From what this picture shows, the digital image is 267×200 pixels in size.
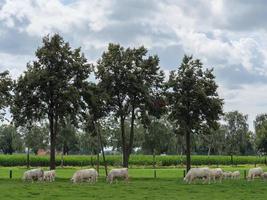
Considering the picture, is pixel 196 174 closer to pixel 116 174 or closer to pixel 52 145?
pixel 116 174

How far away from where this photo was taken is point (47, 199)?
30.0 meters

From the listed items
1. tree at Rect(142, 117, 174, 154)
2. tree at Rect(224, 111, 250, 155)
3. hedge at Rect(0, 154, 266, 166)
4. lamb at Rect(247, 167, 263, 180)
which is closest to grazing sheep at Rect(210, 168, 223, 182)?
lamb at Rect(247, 167, 263, 180)

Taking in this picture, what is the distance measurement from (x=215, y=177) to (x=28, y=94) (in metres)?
22.3

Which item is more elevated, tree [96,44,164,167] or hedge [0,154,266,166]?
tree [96,44,164,167]

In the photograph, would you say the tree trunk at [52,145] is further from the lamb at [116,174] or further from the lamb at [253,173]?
the lamb at [253,173]

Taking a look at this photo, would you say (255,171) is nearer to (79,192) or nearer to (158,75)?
(158,75)

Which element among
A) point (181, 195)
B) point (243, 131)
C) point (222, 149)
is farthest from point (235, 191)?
point (243, 131)

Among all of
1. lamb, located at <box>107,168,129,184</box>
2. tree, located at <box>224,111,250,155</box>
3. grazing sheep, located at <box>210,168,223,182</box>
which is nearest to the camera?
lamb, located at <box>107,168,129,184</box>

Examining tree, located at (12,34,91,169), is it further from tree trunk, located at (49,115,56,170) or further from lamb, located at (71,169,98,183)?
lamb, located at (71,169,98,183)

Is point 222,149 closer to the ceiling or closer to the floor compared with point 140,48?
closer to the floor

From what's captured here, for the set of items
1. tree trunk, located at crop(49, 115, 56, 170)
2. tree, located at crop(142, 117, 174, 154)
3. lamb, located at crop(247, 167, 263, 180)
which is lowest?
lamb, located at crop(247, 167, 263, 180)

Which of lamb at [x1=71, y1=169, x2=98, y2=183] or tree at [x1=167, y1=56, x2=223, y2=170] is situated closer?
lamb at [x1=71, y1=169, x2=98, y2=183]

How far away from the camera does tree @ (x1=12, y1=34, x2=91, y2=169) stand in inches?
2314

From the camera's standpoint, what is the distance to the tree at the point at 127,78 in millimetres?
64500
